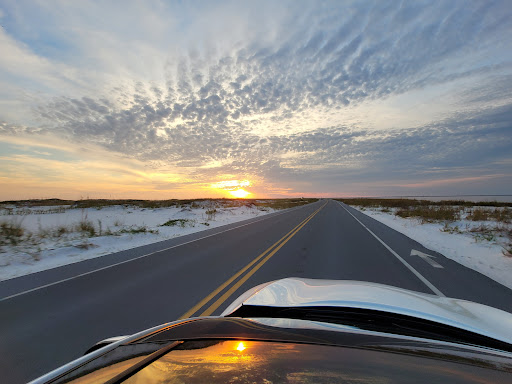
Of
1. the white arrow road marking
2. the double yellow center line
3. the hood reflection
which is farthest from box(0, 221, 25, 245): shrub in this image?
the white arrow road marking

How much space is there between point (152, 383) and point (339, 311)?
175 cm

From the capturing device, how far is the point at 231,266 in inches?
295

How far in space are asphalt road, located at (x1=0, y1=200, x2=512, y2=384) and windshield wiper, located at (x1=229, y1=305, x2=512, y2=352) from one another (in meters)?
2.02

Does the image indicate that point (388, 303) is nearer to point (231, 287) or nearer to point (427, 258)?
point (231, 287)

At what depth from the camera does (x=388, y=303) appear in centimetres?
256

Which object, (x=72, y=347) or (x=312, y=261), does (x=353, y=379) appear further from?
(x=312, y=261)

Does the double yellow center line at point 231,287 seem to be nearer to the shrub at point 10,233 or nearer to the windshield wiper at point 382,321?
the windshield wiper at point 382,321

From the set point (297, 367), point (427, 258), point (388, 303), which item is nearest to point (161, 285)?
point (388, 303)

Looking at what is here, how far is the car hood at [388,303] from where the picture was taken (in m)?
2.25

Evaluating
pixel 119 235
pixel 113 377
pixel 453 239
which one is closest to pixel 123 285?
pixel 113 377

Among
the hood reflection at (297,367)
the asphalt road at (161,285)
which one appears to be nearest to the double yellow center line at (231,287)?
the asphalt road at (161,285)

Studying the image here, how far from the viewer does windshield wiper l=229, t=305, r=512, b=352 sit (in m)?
2.06

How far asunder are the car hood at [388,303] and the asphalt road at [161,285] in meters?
1.75

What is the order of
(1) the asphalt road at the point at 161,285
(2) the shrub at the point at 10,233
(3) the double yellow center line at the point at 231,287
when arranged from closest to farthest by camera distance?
1. (1) the asphalt road at the point at 161,285
2. (3) the double yellow center line at the point at 231,287
3. (2) the shrub at the point at 10,233
